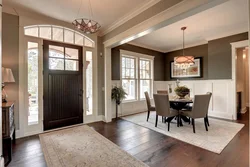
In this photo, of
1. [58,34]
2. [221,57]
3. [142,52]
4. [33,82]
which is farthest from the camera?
[142,52]

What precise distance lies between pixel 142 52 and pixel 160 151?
4.14m

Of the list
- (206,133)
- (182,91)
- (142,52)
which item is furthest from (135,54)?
(206,133)

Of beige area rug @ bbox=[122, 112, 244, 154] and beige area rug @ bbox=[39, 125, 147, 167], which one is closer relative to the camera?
beige area rug @ bbox=[39, 125, 147, 167]

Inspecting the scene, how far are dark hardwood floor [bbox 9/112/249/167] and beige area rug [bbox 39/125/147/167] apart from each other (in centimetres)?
13

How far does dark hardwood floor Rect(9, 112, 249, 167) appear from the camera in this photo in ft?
6.69

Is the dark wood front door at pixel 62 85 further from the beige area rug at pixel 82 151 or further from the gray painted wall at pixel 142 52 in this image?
the gray painted wall at pixel 142 52

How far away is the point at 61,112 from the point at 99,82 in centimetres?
141

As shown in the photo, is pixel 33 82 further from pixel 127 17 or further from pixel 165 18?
pixel 165 18

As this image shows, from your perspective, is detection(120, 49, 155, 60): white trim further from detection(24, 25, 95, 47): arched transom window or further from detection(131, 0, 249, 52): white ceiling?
detection(24, 25, 95, 47): arched transom window

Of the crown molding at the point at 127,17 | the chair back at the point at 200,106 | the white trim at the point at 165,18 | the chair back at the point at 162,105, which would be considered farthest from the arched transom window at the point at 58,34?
the chair back at the point at 200,106

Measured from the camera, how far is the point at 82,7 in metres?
2.88

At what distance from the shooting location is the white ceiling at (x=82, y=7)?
270 centimetres

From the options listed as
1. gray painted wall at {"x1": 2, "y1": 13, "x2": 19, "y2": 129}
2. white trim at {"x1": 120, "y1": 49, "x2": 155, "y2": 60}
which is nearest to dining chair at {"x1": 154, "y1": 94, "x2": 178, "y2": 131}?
white trim at {"x1": 120, "y1": 49, "x2": 155, "y2": 60}

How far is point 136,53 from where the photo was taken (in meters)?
5.38
